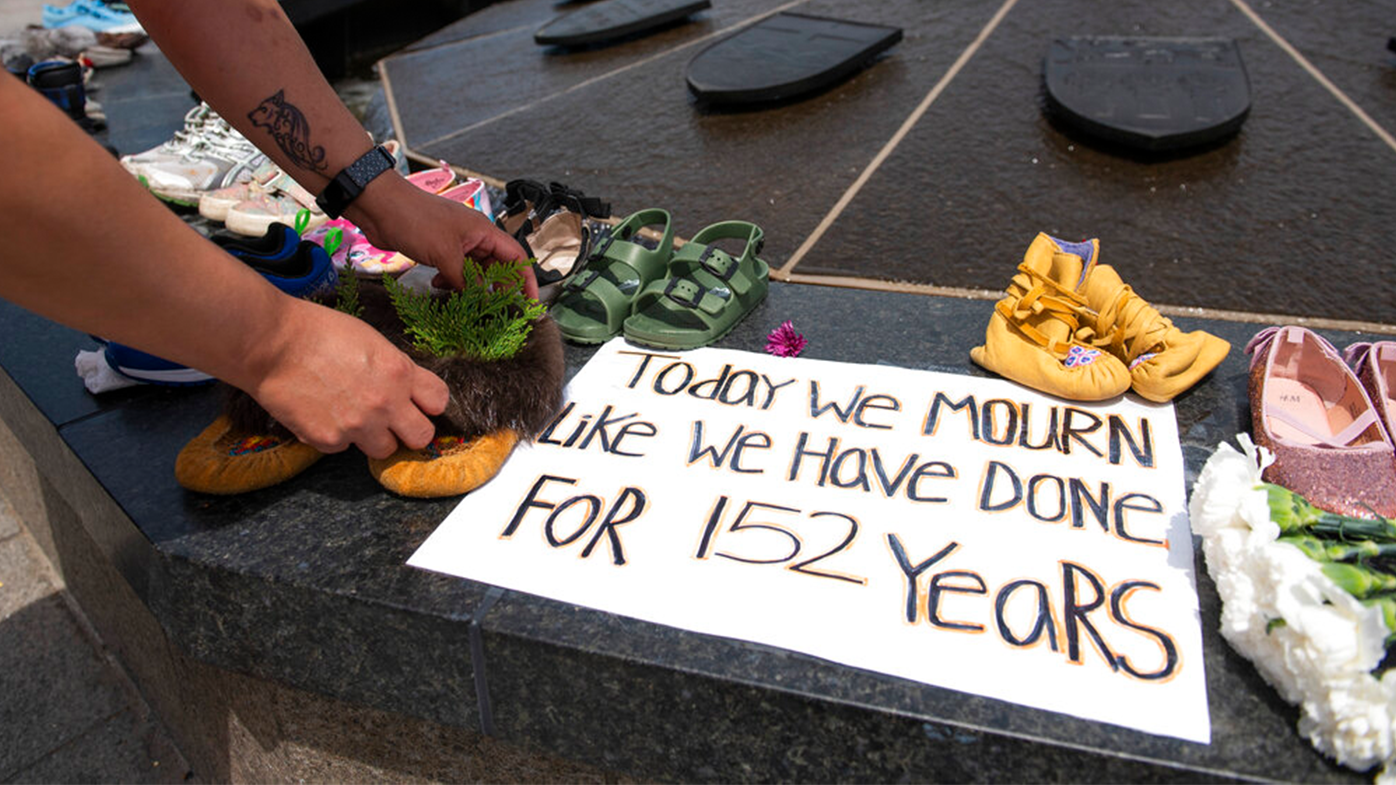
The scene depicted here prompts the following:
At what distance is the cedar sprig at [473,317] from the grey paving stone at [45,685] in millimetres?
1293

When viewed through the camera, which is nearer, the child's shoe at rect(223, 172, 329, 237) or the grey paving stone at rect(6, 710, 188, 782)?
the grey paving stone at rect(6, 710, 188, 782)

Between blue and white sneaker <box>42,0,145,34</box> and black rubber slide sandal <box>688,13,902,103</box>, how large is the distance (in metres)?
3.38

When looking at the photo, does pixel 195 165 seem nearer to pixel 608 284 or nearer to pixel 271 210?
pixel 271 210

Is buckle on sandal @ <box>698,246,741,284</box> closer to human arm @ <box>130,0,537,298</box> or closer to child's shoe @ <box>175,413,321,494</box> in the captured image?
human arm @ <box>130,0,537,298</box>

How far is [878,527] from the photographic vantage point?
143cm

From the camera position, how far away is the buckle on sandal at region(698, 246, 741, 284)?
194 cm

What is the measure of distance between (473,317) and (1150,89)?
205cm

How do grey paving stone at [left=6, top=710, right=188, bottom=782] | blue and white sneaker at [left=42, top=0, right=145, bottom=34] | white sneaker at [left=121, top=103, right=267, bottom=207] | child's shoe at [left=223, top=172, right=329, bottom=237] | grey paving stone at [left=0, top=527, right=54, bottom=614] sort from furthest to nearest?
1. blue and white sneaker at [left=42, top=0, right=145, bottom=34]
2. white sneaker at [left=121, top=103, right=267, bottom=207]
3. child's shoe at [left=223, top=172, right=329, bottom=237]
4. grey paving stone at [left=0, top=527, right=54, bottom=614]
5. grey paving stone at [left=6, top=710, right=188, bottom=782]

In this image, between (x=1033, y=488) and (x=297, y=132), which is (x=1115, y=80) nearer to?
(x=1033, y=488)

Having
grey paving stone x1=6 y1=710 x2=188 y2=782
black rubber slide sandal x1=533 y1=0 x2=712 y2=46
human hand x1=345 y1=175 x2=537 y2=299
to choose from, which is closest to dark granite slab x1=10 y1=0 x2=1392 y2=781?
human hand x1=345 y1=175 x2=537 y2=299

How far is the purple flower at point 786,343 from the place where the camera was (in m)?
1.91

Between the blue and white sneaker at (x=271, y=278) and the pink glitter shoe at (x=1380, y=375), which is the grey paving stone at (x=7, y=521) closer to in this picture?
the blue and white sneaker at (x=271, y=278)

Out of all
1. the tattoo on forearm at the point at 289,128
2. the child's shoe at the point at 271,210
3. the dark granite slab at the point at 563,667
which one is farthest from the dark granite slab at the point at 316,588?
the child's shoe at the point at 271,210

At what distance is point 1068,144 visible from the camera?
2590 mm
